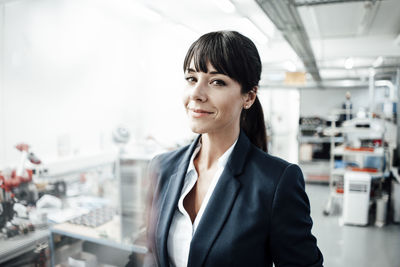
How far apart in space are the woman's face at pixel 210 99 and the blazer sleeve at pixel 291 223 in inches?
9.7

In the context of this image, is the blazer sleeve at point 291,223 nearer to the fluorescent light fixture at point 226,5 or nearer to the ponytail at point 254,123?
the ponytail at point 254,123

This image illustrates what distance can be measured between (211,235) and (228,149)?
284mm

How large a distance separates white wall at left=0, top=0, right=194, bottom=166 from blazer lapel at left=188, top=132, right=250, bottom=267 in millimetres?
1218

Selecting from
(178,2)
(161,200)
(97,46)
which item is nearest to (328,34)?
(178,2)

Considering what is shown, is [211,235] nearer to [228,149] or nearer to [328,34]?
[228,149]

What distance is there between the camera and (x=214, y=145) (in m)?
1.00

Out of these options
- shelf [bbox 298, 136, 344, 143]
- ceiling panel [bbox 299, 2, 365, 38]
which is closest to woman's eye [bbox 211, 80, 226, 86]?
ceiling panel [bbox 299, 2, 365, 38]

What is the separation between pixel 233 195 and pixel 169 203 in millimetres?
233

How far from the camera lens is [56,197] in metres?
2.47

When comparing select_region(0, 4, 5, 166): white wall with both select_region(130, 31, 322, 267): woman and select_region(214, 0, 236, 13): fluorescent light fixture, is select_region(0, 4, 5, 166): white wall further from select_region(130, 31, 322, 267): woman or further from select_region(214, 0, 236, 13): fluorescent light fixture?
select_region(130, 31, 322, 267): woman

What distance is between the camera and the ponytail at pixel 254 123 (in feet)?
3.44

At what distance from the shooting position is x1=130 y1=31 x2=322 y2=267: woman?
0.83 meters

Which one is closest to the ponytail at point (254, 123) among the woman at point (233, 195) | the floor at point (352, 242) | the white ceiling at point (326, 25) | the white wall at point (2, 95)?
the woman at point (233, 195)

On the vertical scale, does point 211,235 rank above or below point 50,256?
above
